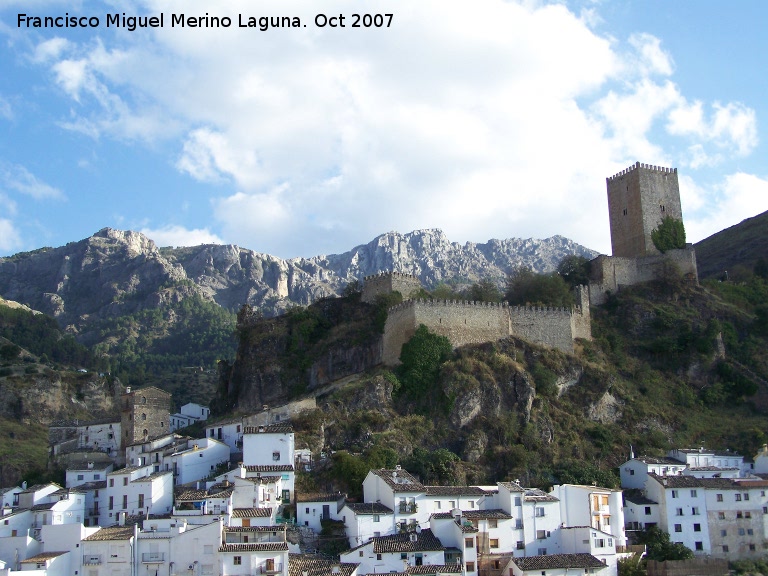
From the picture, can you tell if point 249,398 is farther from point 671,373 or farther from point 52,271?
point 52,271

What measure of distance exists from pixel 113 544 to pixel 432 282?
10198cm

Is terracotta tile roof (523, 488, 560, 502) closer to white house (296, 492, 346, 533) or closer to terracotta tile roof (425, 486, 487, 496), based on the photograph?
terracotta tile roof (425, 486, 487, 496)

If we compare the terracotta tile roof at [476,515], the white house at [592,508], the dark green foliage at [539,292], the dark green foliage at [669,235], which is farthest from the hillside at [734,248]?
the terracotta tile roof at [476,515]

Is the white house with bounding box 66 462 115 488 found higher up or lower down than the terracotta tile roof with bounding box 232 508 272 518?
higher up

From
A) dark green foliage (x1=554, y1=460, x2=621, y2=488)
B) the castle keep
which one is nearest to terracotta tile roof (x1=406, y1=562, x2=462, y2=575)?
dark green foliage (x1=554, y1=460, x2=621, y2=488)

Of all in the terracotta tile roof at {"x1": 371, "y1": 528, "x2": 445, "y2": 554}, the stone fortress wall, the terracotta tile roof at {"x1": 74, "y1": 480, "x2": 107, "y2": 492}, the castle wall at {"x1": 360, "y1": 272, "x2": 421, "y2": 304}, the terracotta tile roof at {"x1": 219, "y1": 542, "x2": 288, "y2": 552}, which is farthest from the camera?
the castle wall at {"x1": 360, "y1": 272, "x2": 421, "y2": 304}

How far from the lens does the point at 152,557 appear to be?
4512 cm

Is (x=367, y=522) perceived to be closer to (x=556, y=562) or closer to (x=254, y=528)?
(x=254, y=528)

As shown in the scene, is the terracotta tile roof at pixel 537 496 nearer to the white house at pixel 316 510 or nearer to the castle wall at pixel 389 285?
the white house at pixel 316 510

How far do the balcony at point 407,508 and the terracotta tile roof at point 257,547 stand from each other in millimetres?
6390

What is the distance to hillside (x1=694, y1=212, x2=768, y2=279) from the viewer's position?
99250mm

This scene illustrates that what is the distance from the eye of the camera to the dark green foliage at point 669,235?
7588 cm

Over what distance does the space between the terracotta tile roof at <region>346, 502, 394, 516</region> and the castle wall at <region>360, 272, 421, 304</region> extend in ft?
66.4

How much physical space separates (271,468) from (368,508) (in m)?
6.06
